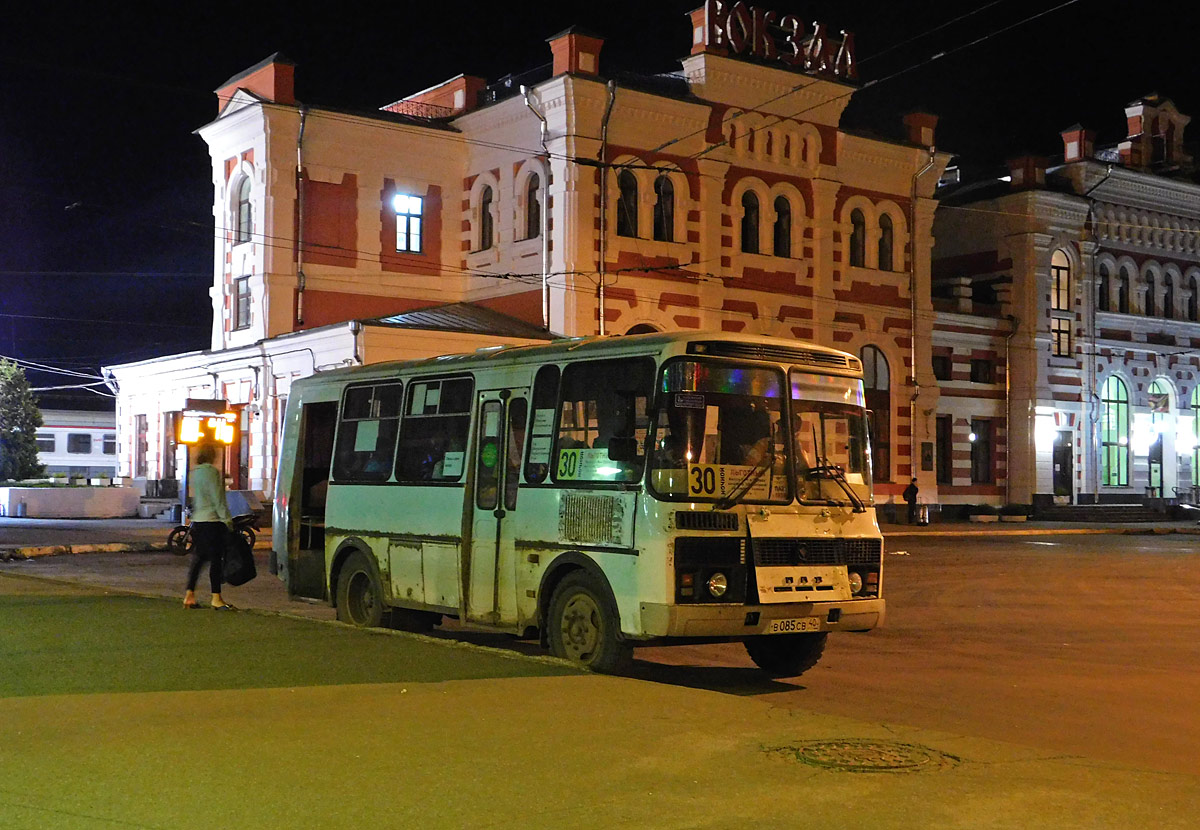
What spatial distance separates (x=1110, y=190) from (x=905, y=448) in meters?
14.8

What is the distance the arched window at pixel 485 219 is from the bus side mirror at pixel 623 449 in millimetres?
29862

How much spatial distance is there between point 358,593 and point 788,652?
511cm

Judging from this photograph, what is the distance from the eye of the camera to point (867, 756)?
790 cm

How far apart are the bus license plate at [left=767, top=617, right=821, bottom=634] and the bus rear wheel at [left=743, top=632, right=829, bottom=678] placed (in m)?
0.74

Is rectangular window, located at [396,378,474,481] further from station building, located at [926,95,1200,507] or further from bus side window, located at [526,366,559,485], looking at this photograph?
station building, located at [926,95,1200,507]

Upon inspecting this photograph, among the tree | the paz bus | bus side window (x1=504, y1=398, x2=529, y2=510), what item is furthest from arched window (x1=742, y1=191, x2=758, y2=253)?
the tree

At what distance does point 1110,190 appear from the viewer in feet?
171

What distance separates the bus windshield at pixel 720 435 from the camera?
1099 cm

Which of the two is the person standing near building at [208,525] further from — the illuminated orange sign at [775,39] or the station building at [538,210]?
the illuminated orange sign at [775,39]

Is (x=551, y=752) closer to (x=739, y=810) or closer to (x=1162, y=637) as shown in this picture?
(x=739, y=810)

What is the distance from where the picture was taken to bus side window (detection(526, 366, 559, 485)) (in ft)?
40.6

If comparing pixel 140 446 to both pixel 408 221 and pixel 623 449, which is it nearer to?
pixel 408 221

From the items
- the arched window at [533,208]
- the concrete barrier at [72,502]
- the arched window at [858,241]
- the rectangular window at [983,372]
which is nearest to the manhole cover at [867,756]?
the arched window at [533,208]

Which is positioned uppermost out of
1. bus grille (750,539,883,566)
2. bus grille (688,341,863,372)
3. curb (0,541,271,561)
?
bus grille (688,341,863,372)
